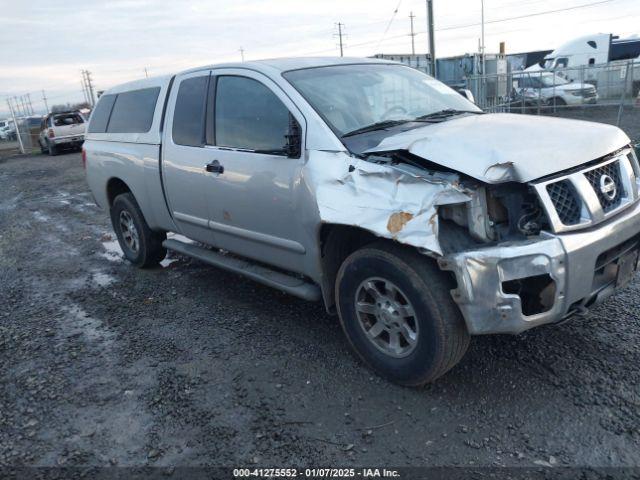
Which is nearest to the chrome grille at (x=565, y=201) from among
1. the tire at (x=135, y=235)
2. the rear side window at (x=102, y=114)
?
the tire at (x=135, y=235)

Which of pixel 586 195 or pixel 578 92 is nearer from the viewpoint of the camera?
pixel 586 195

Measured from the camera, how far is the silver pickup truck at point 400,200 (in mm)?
2766

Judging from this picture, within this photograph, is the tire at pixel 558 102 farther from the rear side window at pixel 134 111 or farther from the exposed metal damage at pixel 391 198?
the exposed metal damage at pixel 391 198

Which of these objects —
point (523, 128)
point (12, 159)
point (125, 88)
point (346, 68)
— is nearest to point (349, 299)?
point (523, 128)

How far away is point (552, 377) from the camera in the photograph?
3.20 m

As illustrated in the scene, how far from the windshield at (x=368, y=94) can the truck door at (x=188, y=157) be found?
102cm

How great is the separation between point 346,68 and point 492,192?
1.84 meters

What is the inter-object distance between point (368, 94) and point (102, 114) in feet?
11.8

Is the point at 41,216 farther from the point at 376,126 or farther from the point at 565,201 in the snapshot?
the point at 565,201

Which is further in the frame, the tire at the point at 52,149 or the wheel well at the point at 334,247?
the tire at the point at 52,149

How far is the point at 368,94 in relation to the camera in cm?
401

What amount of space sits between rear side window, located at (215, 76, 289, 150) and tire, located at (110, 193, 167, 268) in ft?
6.14

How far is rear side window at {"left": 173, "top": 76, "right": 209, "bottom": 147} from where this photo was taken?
14.8 ft

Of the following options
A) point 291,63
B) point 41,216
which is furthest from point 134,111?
point 41,216
